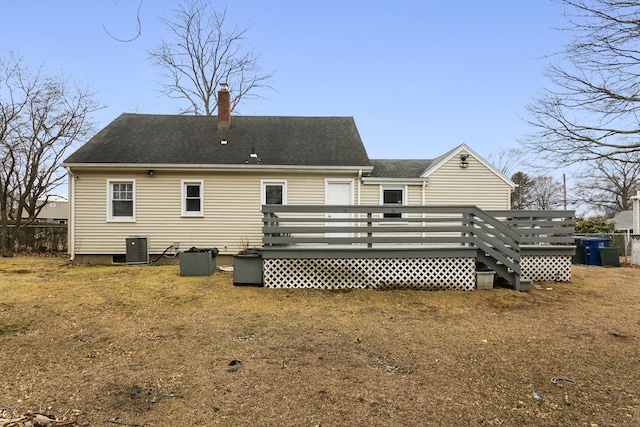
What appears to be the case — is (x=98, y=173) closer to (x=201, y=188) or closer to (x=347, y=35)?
(x=201, y=188)

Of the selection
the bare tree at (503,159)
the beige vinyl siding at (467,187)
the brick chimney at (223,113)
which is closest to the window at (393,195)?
the beige vinyl siding at (467,187)

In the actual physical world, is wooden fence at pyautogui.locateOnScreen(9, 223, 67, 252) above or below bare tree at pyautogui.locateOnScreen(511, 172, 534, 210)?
below

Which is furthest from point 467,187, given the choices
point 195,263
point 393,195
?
point 195,263

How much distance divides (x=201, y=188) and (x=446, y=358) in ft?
31.2

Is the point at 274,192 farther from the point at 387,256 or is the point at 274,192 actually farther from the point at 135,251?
the point at 387,256

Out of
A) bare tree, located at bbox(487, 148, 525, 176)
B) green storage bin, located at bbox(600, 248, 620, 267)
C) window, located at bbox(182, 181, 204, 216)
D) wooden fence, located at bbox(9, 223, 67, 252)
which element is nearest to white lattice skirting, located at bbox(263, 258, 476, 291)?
window, located at bbox(182, 181, 204, 216)

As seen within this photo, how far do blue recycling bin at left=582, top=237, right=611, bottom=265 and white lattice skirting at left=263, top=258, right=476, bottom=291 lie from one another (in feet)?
26.8

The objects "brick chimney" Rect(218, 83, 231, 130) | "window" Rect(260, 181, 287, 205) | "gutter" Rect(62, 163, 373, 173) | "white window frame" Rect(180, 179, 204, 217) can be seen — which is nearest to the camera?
"gutter" Rect(62, 163, 373, 173)

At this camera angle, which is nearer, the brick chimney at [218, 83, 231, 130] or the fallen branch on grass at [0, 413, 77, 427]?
the fallen branch on grass at [0, 413, 77, 427]

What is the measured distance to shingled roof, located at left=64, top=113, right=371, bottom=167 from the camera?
11555 mm

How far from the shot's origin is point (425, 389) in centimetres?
324

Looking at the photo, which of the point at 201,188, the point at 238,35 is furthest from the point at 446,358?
the point at 238,35

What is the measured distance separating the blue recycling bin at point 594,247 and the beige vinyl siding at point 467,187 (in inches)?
129

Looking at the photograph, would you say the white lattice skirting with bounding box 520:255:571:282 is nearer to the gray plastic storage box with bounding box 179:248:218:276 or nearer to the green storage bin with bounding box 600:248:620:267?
the green storage bin with bounding box 600:248:620:267
